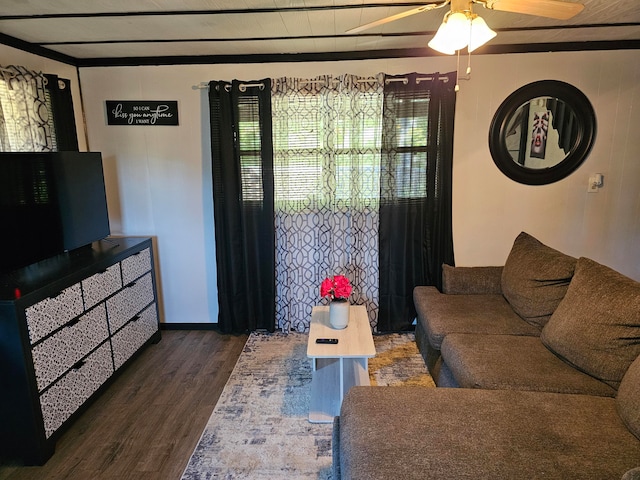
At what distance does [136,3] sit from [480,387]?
265 centimetres

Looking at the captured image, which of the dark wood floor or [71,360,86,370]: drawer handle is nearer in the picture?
the dark wood floor

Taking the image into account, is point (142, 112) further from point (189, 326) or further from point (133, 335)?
point (189, 326)

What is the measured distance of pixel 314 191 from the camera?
3.33 metres

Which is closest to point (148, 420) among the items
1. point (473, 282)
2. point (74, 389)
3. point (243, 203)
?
point (74, 389)

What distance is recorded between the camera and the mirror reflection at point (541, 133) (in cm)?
317

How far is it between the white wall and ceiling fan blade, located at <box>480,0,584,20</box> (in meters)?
1.42

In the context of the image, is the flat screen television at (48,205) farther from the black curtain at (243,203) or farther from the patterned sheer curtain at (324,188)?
the patterned sheer curtain at (324,188)

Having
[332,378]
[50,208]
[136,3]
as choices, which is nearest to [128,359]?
[50,208]

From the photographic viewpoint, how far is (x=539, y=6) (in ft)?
5.61

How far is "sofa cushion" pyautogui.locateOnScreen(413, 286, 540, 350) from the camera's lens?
2.48m

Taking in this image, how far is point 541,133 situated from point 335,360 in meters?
2.45

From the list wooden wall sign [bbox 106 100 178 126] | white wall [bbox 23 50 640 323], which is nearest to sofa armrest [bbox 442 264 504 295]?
white wall [bbox 23 50 640 323]

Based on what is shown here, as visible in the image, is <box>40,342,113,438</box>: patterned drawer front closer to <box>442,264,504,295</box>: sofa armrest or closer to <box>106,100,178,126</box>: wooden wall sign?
<box>106,100,178,126</box>: wooden wall sign

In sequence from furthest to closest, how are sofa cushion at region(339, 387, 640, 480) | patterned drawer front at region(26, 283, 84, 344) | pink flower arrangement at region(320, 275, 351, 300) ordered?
pink flower arrangement at region(320, 275, 351, 300) < patterned drawer front at region(26, 283, 84, 344) < sofa cushion at region(339, 387, 640, 480)
